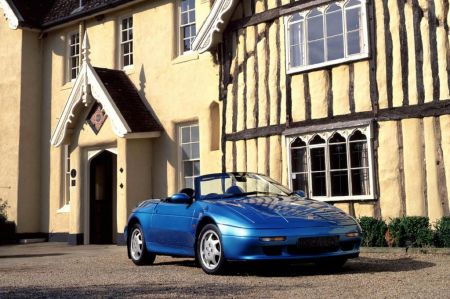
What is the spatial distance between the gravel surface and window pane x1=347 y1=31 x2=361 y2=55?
4.35 meters

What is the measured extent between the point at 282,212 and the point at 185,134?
8.79 m

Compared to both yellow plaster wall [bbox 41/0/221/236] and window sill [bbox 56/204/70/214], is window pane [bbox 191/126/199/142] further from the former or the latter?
window sill [bbox 56/204/70/214]

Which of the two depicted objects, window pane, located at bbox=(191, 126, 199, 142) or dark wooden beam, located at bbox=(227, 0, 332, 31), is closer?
dark wooden beam, located at bbox=(227, 0, 332, 31)

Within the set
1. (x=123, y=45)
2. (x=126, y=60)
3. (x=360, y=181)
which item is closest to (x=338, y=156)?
(x=360, y=181)

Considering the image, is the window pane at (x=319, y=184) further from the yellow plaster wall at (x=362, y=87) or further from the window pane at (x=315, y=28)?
the window pane at (x=315, y=28)

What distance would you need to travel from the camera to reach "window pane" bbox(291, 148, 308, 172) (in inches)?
550

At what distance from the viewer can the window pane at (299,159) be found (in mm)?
13965

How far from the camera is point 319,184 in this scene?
44.7 feet

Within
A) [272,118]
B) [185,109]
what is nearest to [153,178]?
[185,109]

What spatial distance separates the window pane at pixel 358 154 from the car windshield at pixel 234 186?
138 inches

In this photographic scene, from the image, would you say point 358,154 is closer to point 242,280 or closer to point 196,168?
point 196,168

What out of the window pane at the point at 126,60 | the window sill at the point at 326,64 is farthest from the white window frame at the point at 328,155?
the window pane at the point at 126,60

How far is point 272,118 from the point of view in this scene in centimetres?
1456

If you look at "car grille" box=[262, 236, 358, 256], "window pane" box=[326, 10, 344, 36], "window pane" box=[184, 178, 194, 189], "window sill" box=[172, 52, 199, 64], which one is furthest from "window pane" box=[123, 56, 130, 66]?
"car grille" box=[262, 236, 358, 256]
